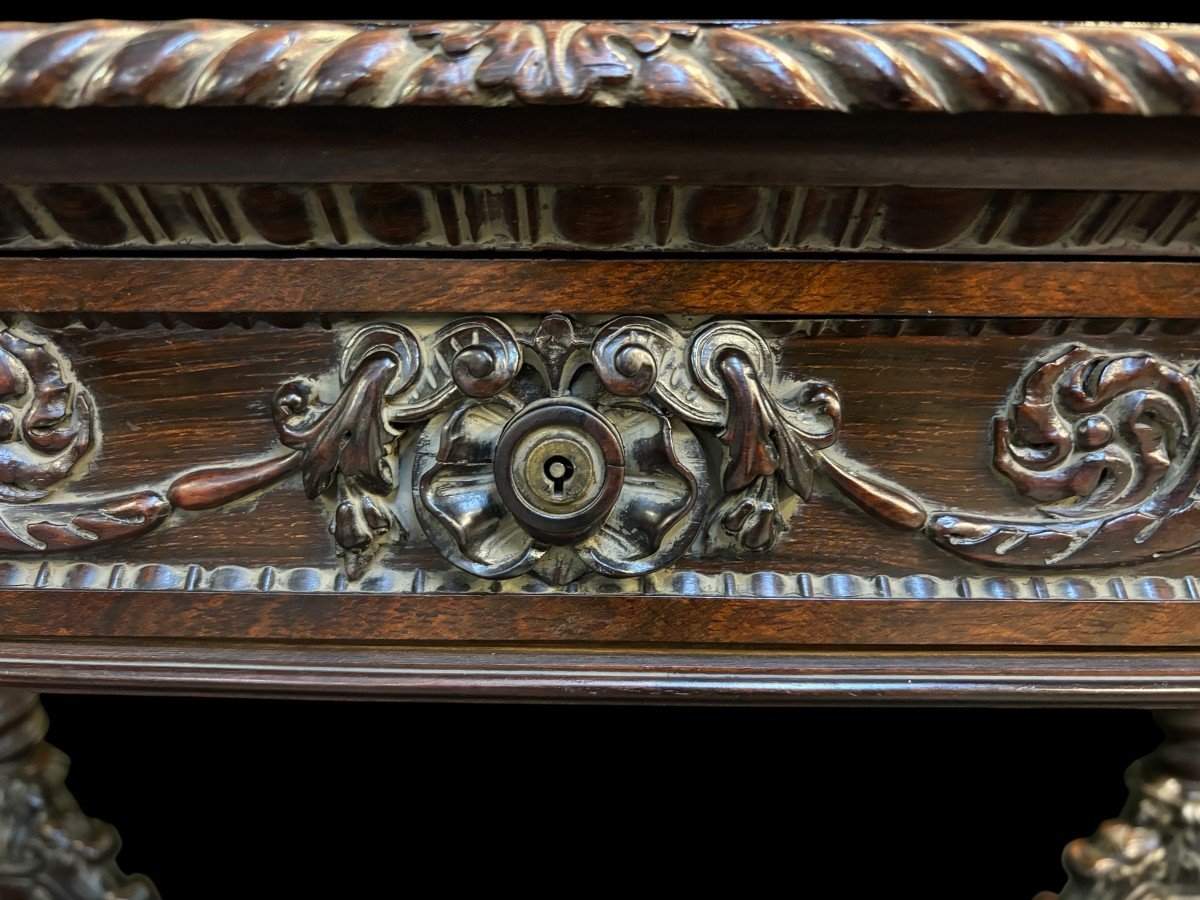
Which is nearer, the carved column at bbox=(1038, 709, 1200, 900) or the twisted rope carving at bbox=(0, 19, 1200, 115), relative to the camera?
the twisted rope carving at bbox=(0, 19, 1200, 115)

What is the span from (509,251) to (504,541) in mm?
104

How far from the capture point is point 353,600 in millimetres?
381

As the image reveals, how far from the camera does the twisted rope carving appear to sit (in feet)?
0.96

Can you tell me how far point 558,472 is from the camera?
14.0 inches

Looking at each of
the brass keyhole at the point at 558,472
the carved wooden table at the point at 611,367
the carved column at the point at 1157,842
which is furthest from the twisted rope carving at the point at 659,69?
the carved column at the point at 1157,842

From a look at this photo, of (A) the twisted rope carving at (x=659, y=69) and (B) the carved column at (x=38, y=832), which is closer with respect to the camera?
(A) the twisted rope carving at (x=659, y=69)

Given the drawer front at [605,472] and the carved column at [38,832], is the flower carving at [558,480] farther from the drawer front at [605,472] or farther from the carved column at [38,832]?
the carved column at [38,832]

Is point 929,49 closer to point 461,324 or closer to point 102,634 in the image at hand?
point 461,324

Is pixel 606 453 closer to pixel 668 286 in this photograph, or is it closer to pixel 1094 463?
pixel 668 286

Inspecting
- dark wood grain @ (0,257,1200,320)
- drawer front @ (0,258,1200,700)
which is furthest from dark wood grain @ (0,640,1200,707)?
dark wood grain @ (0,257,1200,320)

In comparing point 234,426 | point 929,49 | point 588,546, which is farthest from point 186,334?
point 929,49

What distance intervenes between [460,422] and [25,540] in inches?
6.8

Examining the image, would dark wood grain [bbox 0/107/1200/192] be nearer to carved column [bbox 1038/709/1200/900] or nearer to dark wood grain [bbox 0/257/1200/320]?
dark wood grain [bbox 0/257/1200/320]

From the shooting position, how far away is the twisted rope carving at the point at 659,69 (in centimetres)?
29
